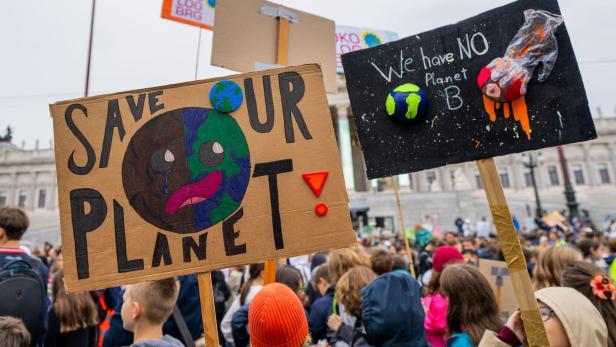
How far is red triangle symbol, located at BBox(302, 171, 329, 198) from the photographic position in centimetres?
159

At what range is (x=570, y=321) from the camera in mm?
1544

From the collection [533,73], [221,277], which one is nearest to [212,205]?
[533,73]

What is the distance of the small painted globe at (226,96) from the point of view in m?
1.64

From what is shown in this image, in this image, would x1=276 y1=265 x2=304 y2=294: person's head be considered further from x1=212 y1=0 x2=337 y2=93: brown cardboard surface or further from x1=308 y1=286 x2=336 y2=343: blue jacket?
x1=212 y1=0 x2=337 y2=93: brown cardboard surface

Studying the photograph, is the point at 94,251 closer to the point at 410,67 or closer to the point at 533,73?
the point at 410,67

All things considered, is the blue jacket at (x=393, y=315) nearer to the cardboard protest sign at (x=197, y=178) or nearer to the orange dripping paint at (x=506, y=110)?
the cardboard protest sign at (x=197, y=178)

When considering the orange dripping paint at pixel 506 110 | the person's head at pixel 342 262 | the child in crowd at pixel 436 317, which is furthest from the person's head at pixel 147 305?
the child in crowd at pixel 436 317

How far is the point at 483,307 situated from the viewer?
2129mm

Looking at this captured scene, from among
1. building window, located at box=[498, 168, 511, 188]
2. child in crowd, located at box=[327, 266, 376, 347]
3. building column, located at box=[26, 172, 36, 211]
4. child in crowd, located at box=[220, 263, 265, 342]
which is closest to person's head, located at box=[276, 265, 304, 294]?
child in crowd, located at box=[220, 263, 265, 342]

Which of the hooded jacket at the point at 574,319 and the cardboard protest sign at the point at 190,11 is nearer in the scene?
the hooded jacket at the point at 574,319

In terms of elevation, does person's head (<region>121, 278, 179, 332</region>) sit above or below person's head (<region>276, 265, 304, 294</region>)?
above

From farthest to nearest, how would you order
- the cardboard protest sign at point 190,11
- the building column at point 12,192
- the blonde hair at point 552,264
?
the building column at point 12,192, the cardboard protest sign at point 190,11, the blonde hair at point 552,264

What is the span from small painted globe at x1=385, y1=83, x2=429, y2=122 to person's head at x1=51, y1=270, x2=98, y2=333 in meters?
2.30

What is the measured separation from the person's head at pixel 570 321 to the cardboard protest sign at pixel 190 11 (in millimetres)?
4252
